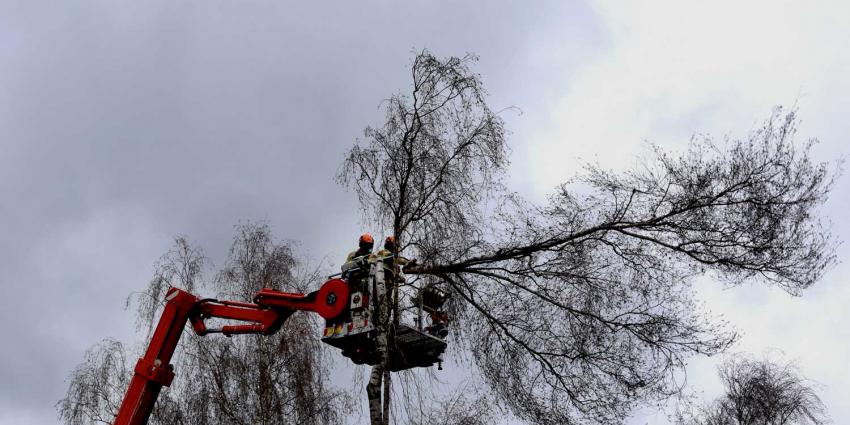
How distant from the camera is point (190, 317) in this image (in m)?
11.1

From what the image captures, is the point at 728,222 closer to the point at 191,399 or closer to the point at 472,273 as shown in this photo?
the point at 472,273

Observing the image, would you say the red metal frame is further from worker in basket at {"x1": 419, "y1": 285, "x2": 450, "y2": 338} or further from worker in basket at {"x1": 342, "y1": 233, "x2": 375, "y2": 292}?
worker in basket at {"x1": 419, "y1": 285, "x2": 450, "y2": 338}

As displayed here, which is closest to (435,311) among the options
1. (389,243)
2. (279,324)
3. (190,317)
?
(389,243)

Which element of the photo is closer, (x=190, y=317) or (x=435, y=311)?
(x=190, y=317)

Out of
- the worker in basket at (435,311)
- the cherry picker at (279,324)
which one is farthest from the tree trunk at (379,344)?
the worker in basket at (435,311)

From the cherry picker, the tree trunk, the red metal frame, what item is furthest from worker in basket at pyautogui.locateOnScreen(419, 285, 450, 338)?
the red metal frame

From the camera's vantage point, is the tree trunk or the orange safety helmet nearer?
the tree trunk

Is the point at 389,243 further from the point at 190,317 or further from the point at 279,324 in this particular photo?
the point at 190,317

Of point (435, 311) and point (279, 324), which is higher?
point (435, 311)

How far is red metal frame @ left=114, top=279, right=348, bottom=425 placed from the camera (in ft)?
34.2

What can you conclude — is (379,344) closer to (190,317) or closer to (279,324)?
(279,324)

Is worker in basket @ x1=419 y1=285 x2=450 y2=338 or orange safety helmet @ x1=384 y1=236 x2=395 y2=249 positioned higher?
orange safety helmet @ x1=384 y1=236 x2=395 y2=249

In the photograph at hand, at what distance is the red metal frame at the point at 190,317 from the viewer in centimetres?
1044

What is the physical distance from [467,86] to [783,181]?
14.8ft
